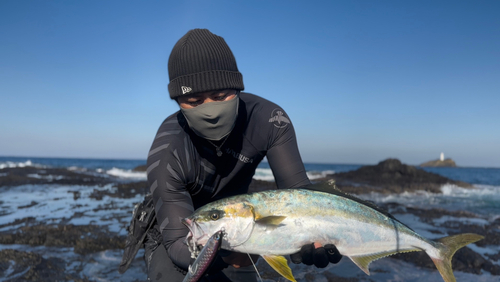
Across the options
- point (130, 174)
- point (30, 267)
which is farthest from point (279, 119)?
point (130, 174)

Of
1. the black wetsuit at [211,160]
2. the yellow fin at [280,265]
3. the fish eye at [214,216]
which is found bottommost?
the yellow fin at [280,265]

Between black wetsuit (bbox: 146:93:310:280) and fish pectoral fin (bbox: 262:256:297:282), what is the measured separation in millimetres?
1022

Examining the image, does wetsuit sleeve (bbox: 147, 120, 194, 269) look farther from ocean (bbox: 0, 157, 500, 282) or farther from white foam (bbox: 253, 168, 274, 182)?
white foam (bbox: 253, 168, 274, 182)

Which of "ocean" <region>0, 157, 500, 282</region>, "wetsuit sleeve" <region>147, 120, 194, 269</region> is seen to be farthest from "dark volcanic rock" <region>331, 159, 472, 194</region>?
"wetsuit sleeve" <region>147, 120, 194, 269</region>

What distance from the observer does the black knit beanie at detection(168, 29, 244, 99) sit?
3068 millimetres

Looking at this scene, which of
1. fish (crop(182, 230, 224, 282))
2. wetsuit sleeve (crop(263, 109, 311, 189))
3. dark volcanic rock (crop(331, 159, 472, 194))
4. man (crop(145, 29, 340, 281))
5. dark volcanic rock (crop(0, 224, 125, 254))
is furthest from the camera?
dark volcanic rock (crop(331, 159, 472, 194))

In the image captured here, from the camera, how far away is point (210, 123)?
313cm

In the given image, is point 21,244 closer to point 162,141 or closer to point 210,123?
point 162,141

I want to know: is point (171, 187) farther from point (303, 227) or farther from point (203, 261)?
point (303, 227)

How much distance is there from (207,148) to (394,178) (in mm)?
24675

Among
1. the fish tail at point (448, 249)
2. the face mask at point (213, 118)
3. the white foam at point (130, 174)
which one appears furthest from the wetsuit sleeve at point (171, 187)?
the white foam at point (130, 174)

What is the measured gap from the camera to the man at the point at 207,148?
309cm

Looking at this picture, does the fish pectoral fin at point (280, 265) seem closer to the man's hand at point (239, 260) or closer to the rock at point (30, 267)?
the man's hand at point (239, 260)

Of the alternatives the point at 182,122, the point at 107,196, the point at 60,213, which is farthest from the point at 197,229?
the point at 107,196
